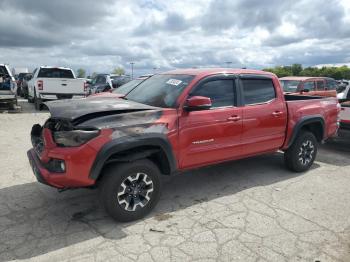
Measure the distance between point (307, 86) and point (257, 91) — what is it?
7.65 metres

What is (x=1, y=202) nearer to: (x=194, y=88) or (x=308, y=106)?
(x=194, y=88)

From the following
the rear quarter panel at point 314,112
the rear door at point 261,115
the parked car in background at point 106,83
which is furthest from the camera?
the parked car in background at point 106,83

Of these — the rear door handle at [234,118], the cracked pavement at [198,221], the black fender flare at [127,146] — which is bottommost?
the cracked pavement at [198,221]

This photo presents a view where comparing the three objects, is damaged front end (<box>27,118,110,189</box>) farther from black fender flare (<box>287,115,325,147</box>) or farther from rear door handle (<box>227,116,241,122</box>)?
black fender flare (<box>287,115,325,147</box>)

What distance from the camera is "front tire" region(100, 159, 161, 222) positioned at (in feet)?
12.6

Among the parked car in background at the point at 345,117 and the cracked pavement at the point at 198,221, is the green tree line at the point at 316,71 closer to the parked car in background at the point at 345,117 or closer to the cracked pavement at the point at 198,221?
the parked car in background at the point at 345,117

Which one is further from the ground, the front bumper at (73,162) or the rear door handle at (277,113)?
the rear door handle at (277,113)

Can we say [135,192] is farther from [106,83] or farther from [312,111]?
[106,83]

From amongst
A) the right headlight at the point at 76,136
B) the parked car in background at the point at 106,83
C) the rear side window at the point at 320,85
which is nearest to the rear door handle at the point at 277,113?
the right headlight at the point at 76,136

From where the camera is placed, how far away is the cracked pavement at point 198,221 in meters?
3.45

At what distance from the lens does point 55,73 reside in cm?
1553

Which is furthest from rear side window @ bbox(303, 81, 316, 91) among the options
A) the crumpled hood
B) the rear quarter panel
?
the crumpled hood

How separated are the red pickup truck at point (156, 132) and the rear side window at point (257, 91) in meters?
0.02

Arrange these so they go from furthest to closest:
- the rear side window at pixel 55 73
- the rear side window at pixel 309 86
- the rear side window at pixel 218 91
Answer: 1. the rear side window at pixel 55 73
2. the rear side window at pixel 309 86
3. the rear side window at pixel 218 91
